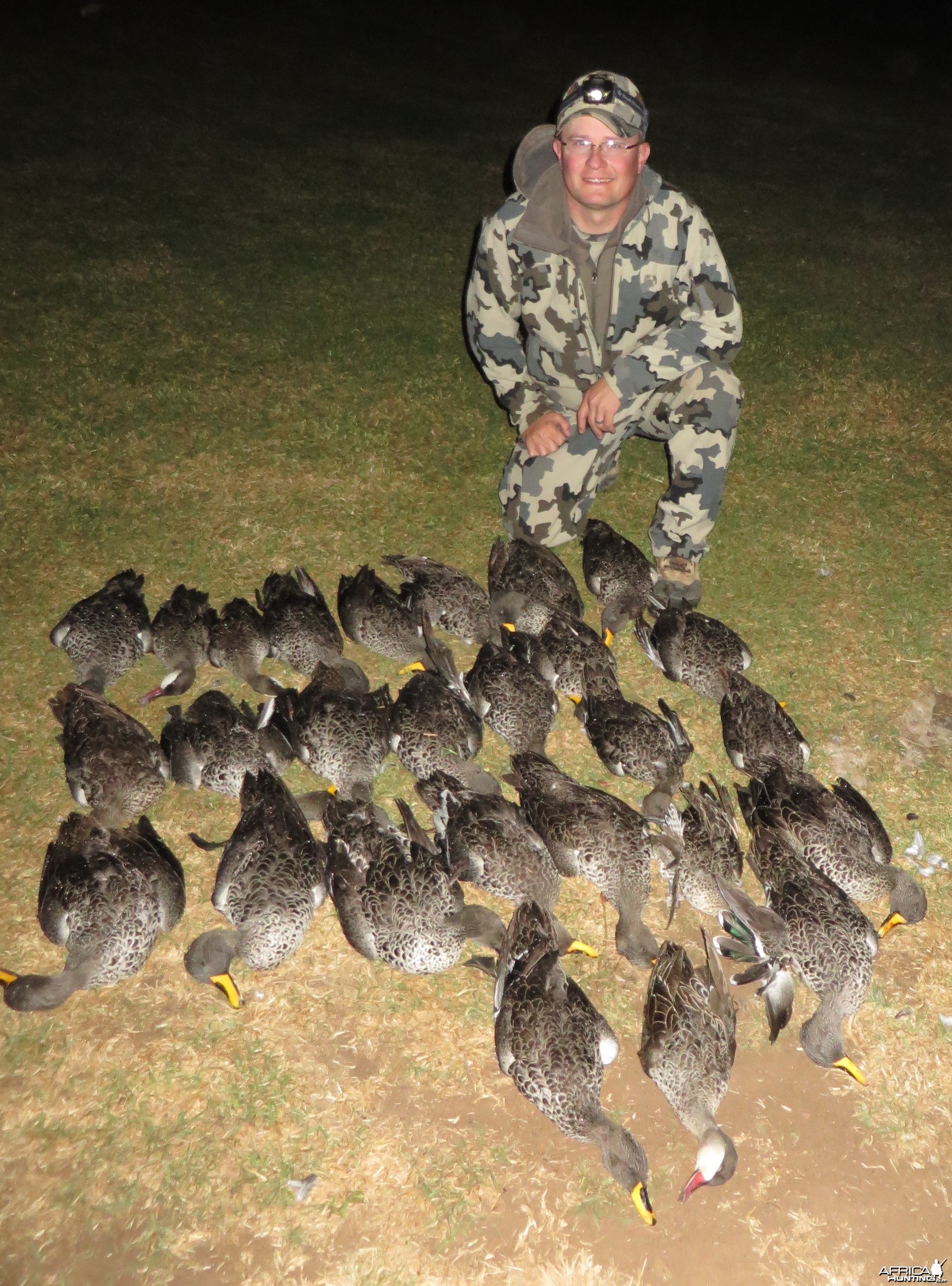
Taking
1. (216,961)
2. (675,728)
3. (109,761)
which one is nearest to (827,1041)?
(675,728)

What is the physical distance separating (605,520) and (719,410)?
3.51 ft

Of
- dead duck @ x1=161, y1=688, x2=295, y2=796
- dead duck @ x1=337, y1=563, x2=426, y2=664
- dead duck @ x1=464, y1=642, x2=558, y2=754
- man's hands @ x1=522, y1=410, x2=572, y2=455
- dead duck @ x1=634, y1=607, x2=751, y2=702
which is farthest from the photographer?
man's hands @ x1=522, y1=410, x2=572, y2=455

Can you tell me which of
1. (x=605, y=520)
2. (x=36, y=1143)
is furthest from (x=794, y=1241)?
(x=605, y=520)

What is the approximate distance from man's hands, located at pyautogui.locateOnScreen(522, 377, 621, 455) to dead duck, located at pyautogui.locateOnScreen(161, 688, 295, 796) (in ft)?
8.03

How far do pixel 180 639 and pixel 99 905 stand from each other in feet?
5.32

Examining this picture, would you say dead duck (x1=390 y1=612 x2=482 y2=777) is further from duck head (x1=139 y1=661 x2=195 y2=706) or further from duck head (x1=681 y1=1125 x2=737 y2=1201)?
duck head (x1=681 y1=1125 x2=737 y2=1201)

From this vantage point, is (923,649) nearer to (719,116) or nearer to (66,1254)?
(66,1254)

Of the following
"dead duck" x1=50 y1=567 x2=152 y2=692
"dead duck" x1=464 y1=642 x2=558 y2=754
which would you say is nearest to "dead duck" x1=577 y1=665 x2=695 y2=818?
"dead duck" x1=464 y1=642 x2=558 y2=754

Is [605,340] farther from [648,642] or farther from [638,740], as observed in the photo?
[638,740]

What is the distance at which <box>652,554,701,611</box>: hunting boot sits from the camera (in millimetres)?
5531

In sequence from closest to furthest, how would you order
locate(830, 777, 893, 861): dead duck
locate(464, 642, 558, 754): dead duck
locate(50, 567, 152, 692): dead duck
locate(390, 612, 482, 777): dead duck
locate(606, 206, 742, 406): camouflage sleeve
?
locate(830, 777, 893, 861): dead duck, locate(390, 612, 482, 777): dead duck, locate(464, 642, 558, 754): dead duck, locate(50, 567, 152, 692): dead duck, locate(606, 206, 742, 406): camouflage sleeve

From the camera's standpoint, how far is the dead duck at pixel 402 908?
3.71m

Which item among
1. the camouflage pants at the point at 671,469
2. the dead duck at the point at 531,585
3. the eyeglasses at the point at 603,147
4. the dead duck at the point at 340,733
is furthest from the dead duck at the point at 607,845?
the eyeglasses at the point at 603,147

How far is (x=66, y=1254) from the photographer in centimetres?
309
